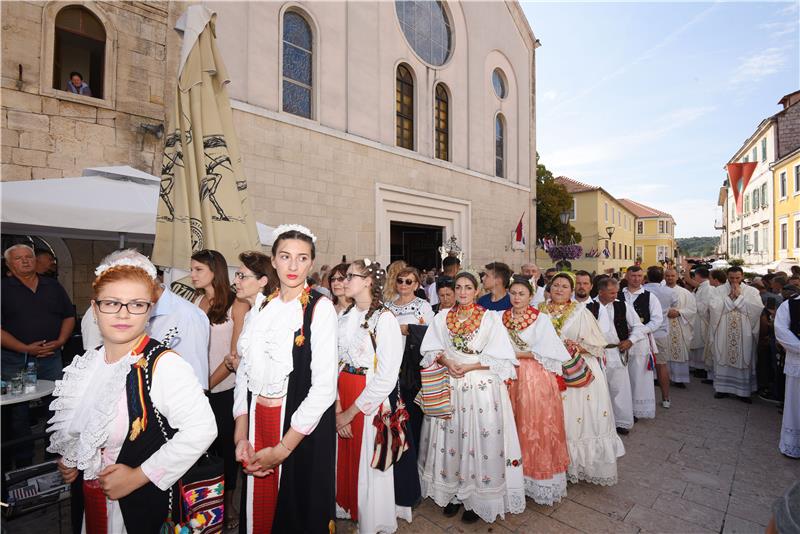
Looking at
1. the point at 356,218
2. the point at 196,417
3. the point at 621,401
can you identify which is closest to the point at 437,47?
the point at 356,218

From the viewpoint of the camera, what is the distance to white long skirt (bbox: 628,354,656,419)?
5.61 metres

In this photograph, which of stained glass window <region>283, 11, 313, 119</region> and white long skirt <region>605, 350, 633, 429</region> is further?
stained glass window <region>283, 11, 313, 119</region>

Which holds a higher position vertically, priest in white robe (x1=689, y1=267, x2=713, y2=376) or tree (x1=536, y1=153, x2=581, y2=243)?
tree (x1=536, y1=153, x2=581, y2=243)

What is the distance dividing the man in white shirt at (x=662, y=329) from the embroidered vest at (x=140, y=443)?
254 inches

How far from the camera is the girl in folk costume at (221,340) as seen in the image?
3076mm

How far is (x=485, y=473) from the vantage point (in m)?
3.27

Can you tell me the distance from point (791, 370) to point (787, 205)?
3034 centimetres

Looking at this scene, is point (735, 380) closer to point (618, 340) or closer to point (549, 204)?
point (618, 340)

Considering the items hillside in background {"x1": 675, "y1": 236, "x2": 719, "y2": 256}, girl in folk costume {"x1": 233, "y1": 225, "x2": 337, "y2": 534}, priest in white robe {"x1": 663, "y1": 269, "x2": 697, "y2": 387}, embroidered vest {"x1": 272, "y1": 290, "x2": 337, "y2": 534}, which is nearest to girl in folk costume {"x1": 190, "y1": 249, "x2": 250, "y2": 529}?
girl in folk costume {"x1": 233, "y1": 225, "x2": 337, "y2": 534}

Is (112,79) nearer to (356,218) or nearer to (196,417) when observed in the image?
(356,218)

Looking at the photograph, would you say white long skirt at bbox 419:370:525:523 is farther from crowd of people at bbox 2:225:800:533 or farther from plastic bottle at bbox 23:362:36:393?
plastic bottle at bbox 23:362:36:393

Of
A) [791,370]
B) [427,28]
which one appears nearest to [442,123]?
[427,28]

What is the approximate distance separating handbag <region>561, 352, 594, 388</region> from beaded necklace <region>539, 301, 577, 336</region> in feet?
1.27

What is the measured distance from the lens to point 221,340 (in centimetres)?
325
